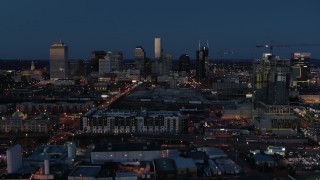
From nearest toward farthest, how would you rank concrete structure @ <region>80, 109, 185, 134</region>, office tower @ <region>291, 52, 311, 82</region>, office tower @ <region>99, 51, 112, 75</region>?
1. concrete structure @ <region>80, 109, 185, 134</region>
2. office tower @ <region>291, 52, 311, 82</region>
3. office tower @ <region>99, 51, 112, 75</region>

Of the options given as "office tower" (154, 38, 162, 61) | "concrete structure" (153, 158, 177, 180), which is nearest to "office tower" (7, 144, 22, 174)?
"concrete structure" (153, 158, 177, 180)

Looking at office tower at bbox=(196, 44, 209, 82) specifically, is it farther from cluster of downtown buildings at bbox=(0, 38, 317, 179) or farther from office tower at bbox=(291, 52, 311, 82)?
office tower at bbox=(291, 52, 311, 82)

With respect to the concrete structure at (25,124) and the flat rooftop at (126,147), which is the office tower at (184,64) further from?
the flat rooftop at (126,147)

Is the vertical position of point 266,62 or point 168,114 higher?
point 266,62

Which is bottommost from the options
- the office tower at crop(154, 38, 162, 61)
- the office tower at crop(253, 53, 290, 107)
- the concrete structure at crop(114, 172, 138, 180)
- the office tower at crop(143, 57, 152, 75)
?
the concrete structure at crop(114, 172, 138, 180)

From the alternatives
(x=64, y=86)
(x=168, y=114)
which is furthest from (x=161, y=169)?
(x=64, y=86)

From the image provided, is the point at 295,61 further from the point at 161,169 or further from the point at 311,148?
the point at 161,169
